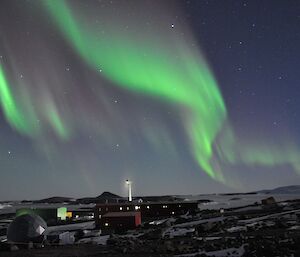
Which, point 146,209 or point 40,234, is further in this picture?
point 146,209

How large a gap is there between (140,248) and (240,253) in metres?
8.74

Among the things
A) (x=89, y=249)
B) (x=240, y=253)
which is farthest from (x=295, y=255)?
(x=89, y=249)

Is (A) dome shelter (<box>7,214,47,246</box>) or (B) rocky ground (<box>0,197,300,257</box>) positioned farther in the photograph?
(A) dome shelter (<box>7,214,47,246</box>)

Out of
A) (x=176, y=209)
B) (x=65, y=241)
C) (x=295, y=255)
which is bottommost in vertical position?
(x=295, y=255)

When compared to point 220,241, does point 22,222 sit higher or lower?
higher

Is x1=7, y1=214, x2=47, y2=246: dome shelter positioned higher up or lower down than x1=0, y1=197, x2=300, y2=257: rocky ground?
higher up

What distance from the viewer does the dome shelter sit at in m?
36.1

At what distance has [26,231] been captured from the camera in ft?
119

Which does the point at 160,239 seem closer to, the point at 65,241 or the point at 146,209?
the point at 65,241

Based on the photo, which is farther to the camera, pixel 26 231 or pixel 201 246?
pixel 26 231

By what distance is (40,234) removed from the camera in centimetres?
3725

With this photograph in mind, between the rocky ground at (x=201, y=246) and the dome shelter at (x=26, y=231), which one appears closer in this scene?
the rocky ground at (x=201, y=246)

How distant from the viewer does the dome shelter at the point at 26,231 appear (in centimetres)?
3612

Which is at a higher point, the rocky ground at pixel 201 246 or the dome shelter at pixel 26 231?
the dome shelter at pixel 26 231
